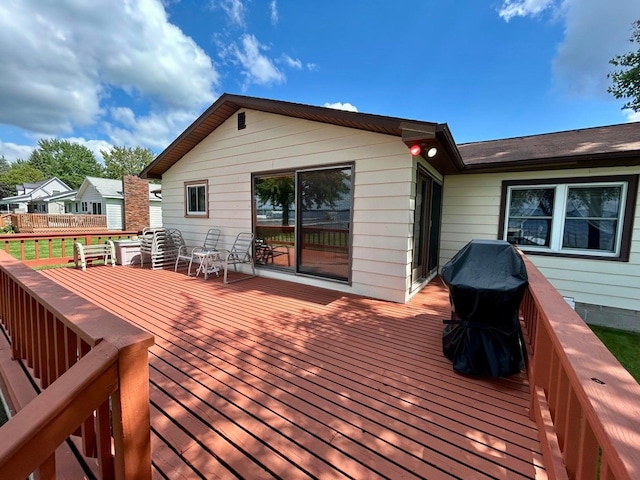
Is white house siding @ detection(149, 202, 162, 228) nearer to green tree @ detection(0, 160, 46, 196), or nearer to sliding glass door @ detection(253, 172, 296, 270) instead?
sliding glass door @ detection(253, 172, 296, 270)

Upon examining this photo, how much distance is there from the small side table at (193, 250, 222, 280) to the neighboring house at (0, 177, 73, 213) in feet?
86.3

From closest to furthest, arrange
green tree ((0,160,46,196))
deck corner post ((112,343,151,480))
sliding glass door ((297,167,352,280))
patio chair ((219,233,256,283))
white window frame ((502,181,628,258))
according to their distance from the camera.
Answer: deck corner post ((112,343,151,480)) → white window frame ((502,181,628,258)) → sliding glass door ((297,167,352,280)) → patio chair ((219,233,256,283)) → green tree ((0,160,46,196))

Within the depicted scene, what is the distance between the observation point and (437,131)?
3307mm

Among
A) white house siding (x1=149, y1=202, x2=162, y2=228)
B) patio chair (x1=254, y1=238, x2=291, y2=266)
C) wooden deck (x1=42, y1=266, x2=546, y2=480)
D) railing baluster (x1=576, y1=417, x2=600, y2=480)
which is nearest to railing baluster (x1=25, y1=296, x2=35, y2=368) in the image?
wooden deck (x1=42, y1=266, x2=546, y2=480)

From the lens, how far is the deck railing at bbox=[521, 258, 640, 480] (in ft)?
2.10

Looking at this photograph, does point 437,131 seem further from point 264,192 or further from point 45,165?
point 45,165

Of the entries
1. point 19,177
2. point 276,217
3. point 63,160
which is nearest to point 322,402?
point 276,217

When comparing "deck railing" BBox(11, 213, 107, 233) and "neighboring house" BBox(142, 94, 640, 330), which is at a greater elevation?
"neighboring house" BBox(142, 94, 640, 330)

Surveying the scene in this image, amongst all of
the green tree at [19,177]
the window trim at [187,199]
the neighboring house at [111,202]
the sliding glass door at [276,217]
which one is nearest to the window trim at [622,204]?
the sliding glass door at [276,217]

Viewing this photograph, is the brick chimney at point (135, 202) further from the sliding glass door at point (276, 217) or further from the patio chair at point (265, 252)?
the sliding glass door at point (276, 217)

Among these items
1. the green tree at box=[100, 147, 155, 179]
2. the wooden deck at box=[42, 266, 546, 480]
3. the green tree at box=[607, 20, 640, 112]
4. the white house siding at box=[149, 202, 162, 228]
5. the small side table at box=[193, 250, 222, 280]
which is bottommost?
the wooden deck at box=[42, 266, 546, 480]

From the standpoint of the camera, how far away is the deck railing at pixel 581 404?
64 centimetres

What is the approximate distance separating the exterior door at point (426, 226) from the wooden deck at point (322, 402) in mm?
1414

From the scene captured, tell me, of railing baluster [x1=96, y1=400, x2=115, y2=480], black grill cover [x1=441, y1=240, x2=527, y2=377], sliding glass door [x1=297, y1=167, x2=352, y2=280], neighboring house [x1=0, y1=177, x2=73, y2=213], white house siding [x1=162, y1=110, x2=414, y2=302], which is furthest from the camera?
neighboring house [x1=0, y1=177, x2=73, y2=213]
